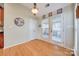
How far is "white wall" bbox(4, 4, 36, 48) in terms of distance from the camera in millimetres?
1581

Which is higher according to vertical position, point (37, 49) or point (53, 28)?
point (53, 28)

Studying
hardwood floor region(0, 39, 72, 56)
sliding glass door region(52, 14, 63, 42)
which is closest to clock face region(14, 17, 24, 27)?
hardwood floor region(0, 39, 72, 56)

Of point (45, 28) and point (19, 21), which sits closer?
point (19, 21)

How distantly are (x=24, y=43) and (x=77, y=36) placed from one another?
920mm

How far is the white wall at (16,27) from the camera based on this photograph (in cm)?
158

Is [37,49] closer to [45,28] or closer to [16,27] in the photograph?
[45,28]

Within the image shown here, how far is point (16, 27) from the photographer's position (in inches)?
63.0

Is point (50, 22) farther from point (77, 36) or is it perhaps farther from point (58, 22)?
point (77, 36)

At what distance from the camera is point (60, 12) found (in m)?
1.66

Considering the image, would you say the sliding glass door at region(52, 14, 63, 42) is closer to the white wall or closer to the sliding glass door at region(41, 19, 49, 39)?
the sliding glass door at region(41, 19, 49, 39)

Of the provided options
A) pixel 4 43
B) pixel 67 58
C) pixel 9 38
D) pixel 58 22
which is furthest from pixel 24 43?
pixel 67 58

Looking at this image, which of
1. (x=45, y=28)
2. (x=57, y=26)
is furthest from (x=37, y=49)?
(x=57, y=26)

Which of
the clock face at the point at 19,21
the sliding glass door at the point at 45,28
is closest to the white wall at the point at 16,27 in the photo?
the clock face at the point at 19,21

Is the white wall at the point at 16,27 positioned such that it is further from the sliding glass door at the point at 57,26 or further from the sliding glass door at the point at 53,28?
the sliding glass door at the point at 57,26
